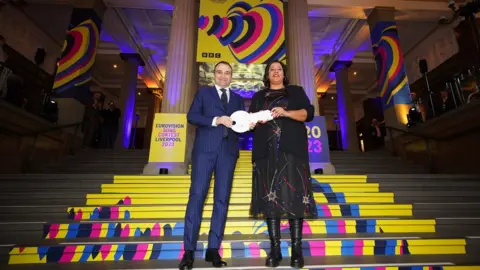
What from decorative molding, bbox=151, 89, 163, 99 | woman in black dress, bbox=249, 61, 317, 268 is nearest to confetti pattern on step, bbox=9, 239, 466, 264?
woman in black dress, bbox=249, 61, 317, 268

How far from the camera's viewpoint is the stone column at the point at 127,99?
11562 millimetres

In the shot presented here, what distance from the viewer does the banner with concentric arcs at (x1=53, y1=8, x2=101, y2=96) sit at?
7500 mm

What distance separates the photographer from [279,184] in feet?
6.29

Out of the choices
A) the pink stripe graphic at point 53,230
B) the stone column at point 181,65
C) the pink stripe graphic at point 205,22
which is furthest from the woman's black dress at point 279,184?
the pink stripe graphic at point 205,22

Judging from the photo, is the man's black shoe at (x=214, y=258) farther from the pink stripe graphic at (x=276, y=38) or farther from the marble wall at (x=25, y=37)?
the marble wall at (x=25, y=37)

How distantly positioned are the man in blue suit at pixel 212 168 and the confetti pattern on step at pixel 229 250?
523 mm

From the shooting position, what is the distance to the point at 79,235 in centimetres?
279

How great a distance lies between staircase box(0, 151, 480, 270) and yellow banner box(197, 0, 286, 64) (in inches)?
161

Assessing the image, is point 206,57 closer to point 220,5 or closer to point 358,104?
point 220,5

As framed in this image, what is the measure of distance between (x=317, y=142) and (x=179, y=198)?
128 inches

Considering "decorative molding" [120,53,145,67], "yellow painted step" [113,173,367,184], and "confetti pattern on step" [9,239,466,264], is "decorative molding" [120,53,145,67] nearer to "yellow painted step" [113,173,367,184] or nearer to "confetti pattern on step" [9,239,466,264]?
"yellow painted step" [113,173,367,184]

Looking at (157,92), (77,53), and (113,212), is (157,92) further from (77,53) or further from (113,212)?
(113,212)

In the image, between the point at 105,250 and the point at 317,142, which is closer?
the point at 105,250

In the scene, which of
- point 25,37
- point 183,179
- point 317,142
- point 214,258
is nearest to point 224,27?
point 317,142
